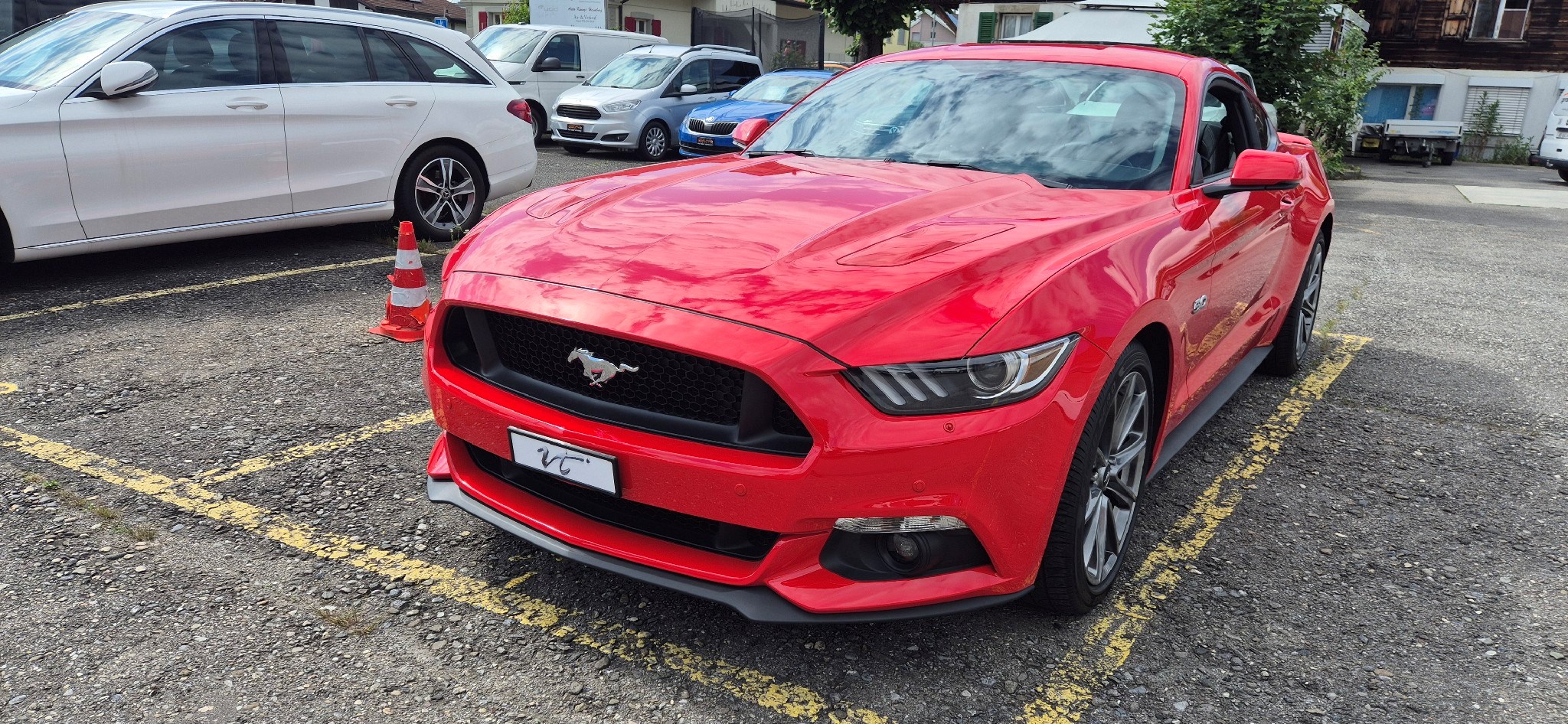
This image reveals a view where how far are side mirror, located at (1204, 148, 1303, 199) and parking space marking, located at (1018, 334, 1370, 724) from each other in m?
→ 1.11

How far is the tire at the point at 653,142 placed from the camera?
15992 mm

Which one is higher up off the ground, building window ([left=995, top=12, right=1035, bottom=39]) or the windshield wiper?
building window ([left=995, top=12, right=1035, bottom=39])

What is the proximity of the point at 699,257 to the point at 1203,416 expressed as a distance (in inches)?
83.5

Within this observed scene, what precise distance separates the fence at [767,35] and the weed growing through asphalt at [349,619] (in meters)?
27.0

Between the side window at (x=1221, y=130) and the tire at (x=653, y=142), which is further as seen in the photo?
the tire at (x=653, y=142)

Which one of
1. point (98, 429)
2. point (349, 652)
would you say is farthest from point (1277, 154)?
point (98, 429)

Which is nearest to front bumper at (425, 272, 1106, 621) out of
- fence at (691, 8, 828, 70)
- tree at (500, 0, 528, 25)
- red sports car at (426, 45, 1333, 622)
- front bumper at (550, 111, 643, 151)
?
red sports car at (426, 45, 1333, 622)

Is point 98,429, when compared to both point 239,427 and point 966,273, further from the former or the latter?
point 966,273

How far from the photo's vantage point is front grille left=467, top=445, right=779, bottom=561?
2508 mm

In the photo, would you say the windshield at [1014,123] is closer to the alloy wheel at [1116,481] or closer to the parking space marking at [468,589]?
the alloy wheel at [1116,481]

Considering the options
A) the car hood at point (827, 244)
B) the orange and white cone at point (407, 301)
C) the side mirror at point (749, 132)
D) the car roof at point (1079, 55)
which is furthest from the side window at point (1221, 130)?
the orange and white cone at point (407, 301)

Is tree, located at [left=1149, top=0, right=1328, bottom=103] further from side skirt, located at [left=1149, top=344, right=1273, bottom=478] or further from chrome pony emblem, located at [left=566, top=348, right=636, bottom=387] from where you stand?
chrome pony emblem, located at [left=566, top=348, right=636, bottom=387]

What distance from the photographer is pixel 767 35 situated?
31672mm

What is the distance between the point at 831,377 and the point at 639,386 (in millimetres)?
496
